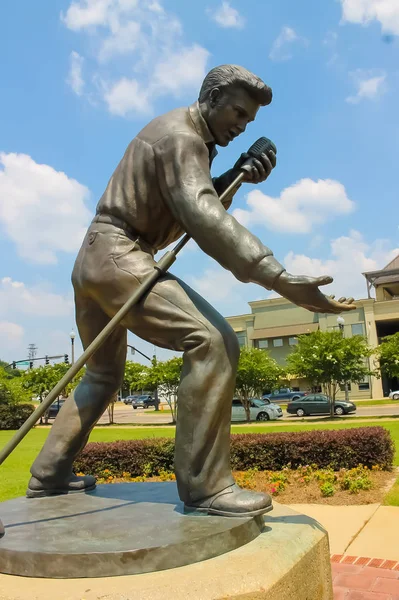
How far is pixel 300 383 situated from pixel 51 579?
52.3 metres

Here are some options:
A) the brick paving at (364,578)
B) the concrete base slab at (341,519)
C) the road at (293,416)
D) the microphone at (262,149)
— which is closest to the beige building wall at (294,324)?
the road at (293,416)

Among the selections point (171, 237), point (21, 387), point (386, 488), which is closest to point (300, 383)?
point (21, 387)

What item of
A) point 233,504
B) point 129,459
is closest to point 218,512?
point 233,504

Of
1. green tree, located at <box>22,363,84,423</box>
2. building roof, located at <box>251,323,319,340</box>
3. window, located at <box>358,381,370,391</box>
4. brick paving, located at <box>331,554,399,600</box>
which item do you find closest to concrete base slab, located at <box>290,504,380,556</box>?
brick paving, located at <box>331,554,399,600</box>

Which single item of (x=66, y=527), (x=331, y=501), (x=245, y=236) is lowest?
(x=331, y=501)

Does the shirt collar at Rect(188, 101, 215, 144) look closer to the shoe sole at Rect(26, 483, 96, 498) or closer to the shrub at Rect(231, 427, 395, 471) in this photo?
the shoe sole at Rect(26, 483, 96, 498)

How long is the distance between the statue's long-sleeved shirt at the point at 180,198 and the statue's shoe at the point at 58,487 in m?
1.64

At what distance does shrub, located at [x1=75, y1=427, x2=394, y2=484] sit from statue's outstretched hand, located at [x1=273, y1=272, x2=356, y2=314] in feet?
20.0

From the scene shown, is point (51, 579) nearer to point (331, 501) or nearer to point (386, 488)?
point (331, 501)

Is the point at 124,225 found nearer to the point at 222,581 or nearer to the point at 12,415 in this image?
the point at 222,581

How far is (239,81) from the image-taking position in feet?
10.4

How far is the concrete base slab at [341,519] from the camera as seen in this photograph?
4727 millimetres

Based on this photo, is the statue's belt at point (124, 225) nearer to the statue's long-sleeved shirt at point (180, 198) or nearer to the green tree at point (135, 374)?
the statue's long-sleeved shirt at point (180, 198)

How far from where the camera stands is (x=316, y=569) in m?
2.69
